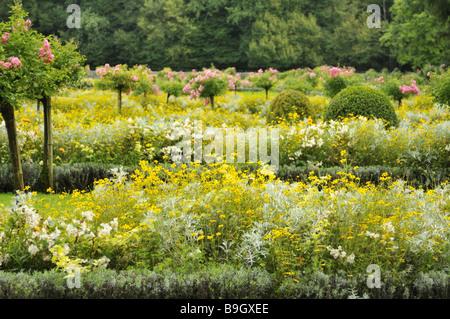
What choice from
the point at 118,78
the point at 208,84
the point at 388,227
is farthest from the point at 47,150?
the point at 208,84

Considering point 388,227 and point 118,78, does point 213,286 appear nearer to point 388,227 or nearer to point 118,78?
point 388,227

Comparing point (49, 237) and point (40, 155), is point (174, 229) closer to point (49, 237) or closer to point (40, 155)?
point (49, 237)

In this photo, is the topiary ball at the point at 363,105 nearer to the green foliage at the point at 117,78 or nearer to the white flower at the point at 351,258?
the green foliage at the point at 117,78

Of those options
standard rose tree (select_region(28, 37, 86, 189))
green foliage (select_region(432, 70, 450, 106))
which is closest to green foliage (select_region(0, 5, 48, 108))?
standard rose tree (select_region(28, 37, 86, 189))

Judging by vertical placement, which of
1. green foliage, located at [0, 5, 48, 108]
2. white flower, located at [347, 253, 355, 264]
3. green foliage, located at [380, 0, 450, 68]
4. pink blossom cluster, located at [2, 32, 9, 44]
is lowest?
white flower, located at [347, 253, 355, 264]

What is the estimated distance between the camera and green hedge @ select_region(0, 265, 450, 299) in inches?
115

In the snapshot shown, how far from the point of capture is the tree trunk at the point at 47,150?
230 inches

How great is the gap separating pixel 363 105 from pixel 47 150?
20.9 feet

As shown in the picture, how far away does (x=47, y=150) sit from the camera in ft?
19.6

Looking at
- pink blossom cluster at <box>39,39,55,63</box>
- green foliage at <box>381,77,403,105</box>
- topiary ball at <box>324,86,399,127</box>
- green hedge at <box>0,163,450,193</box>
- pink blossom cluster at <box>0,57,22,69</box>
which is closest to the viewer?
pink blossom cluster at <box>0,57,22,69</box>

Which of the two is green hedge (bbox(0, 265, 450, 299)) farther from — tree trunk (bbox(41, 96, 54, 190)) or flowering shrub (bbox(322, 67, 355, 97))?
flowering shrub (bbox(322, 67, 355, 97))

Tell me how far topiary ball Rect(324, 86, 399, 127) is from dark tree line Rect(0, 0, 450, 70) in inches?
958

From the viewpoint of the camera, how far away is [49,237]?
129 inches
